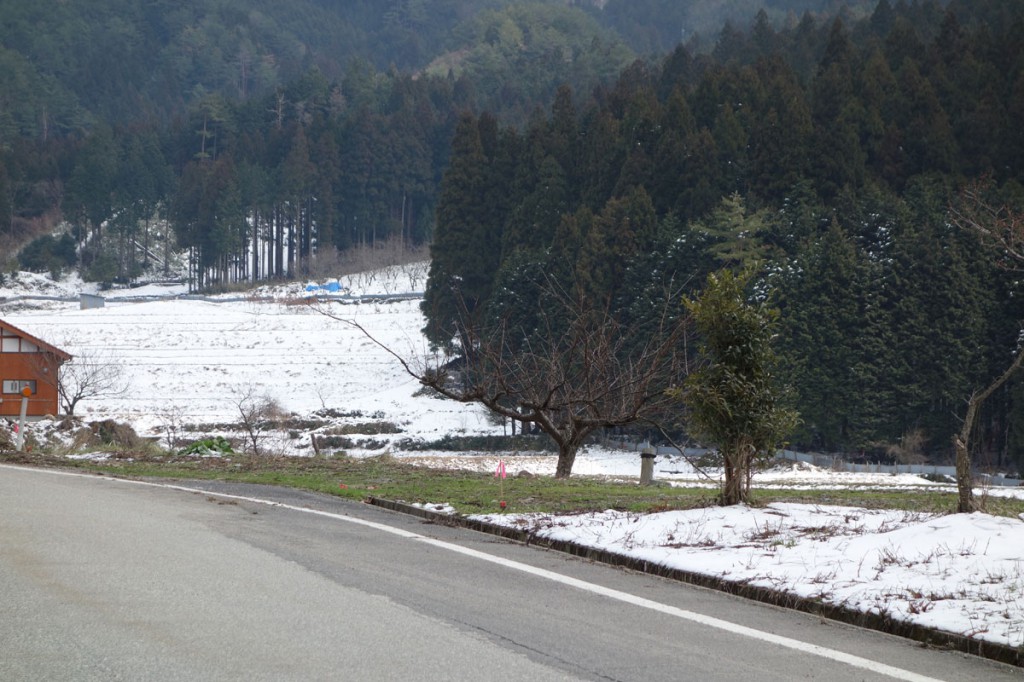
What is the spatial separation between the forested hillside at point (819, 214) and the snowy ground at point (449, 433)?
19.2 ft

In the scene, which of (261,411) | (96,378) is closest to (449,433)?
(261,411)

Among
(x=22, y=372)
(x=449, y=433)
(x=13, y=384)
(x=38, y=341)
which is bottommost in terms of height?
(x=449, y=433)

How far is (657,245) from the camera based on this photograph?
53.9m

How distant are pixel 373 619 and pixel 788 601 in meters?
3.16

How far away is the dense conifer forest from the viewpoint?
43906 mm

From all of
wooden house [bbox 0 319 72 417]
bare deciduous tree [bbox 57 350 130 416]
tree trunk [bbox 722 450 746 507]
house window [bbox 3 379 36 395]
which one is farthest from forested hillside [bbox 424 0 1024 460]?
tree trunk [bbox 722 450 746 507]

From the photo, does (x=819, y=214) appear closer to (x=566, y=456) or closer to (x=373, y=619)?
(x=566, y=456)

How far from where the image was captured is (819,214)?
51625 millimetres

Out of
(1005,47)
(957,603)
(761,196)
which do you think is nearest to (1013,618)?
(957,603)

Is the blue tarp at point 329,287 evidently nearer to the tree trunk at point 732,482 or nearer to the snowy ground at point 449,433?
the snowy ground at point 449,433

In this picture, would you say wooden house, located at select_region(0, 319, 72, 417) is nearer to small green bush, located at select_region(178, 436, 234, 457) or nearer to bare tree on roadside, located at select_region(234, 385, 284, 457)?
bare tree on roadside, located at select_region(234, 385, 284, 457)

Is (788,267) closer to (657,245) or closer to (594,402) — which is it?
(657,245)

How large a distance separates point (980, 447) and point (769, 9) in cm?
13652

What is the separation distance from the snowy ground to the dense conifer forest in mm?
3658
